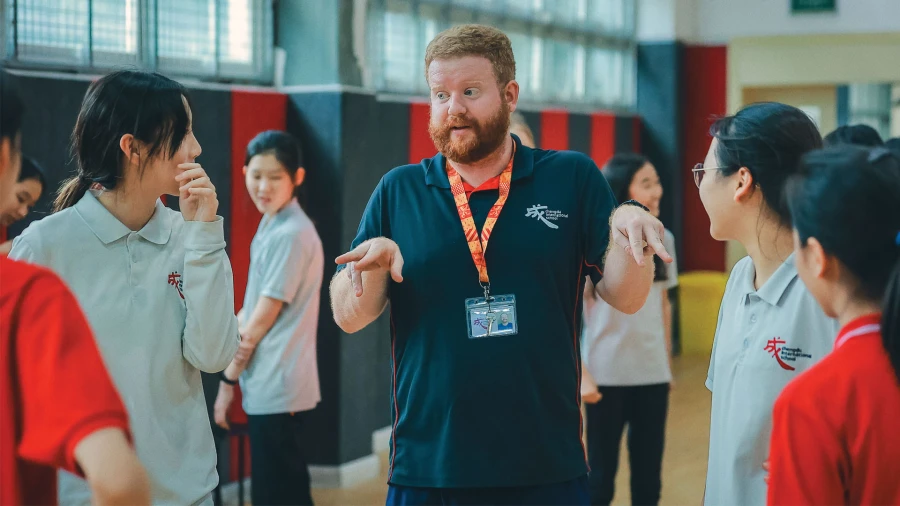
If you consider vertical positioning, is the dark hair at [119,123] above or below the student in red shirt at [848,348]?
above

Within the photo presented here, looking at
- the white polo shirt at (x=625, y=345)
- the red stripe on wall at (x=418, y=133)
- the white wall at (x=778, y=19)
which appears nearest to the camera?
the white polo shirt at (x=625, y=345)

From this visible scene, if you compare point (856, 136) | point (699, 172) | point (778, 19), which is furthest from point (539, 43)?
point (699, 172)

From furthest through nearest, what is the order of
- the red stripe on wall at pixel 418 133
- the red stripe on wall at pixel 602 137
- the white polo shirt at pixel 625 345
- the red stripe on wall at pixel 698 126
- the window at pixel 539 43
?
the red stripe on wall at pixel 698 126 < the red stripe on wall at pixel 602 137 < the window at pixel 539 43 < the red stripe on wall at pixel 418 133 < the white polo shirt at pixel 625 345

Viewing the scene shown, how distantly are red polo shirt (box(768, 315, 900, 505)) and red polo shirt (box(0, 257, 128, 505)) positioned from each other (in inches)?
35.8

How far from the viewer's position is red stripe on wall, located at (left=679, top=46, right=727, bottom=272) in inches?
404

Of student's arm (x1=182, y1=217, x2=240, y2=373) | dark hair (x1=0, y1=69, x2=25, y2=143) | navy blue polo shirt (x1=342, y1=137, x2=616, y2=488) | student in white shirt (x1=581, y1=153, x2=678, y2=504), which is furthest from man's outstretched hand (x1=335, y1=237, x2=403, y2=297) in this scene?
student in white shirt (x1=581, y1=153, x2=678, y2=504)

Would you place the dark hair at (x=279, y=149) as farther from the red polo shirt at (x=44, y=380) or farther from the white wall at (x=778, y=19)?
the white wall at (x=778, y=19)

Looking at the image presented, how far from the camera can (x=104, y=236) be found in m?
1.93

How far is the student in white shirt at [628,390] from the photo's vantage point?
153 inches

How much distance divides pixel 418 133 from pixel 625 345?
2634 millimetres

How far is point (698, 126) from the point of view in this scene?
1030 cm

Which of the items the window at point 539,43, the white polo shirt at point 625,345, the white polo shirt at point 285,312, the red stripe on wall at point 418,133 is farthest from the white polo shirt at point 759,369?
the red stripe on wall at point 418,133

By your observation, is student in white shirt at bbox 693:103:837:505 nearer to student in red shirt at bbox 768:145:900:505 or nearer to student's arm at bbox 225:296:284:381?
student in red shirt at bbox 768:145:900:505

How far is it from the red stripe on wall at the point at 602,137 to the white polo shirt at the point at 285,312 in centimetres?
532
